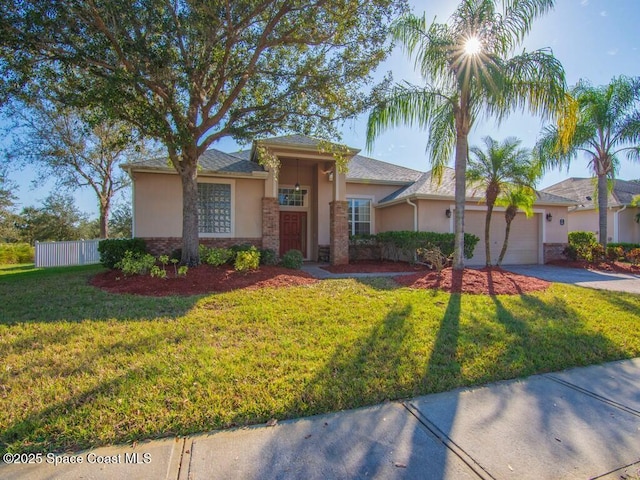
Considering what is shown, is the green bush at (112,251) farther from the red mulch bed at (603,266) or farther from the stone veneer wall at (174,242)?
the red mulch bed at (603,266)

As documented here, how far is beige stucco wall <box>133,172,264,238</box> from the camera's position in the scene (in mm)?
11367

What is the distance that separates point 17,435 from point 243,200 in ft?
33.6

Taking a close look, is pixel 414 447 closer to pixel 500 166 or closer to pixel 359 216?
pixel 500 166

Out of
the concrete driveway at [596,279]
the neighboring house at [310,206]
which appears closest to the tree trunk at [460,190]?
the concrete driveway at [596,279]

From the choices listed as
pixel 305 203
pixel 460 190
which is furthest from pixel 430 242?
pixel 305 203

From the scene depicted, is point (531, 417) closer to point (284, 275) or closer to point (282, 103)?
point (284, 275)

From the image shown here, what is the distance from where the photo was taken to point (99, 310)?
5.70m

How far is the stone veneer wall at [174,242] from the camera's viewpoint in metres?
11.5

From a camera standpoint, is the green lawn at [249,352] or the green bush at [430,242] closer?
the green lawn at [249,352]

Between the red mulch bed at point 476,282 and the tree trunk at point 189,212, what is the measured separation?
5.71 meters

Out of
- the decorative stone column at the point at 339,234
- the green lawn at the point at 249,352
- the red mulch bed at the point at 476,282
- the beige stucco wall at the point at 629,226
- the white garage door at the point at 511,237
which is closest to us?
the green lawn at the point at 249,352

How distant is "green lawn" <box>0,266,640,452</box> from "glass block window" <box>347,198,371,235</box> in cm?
808

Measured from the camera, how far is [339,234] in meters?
12.5

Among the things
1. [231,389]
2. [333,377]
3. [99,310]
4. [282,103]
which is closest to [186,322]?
[99,310]
